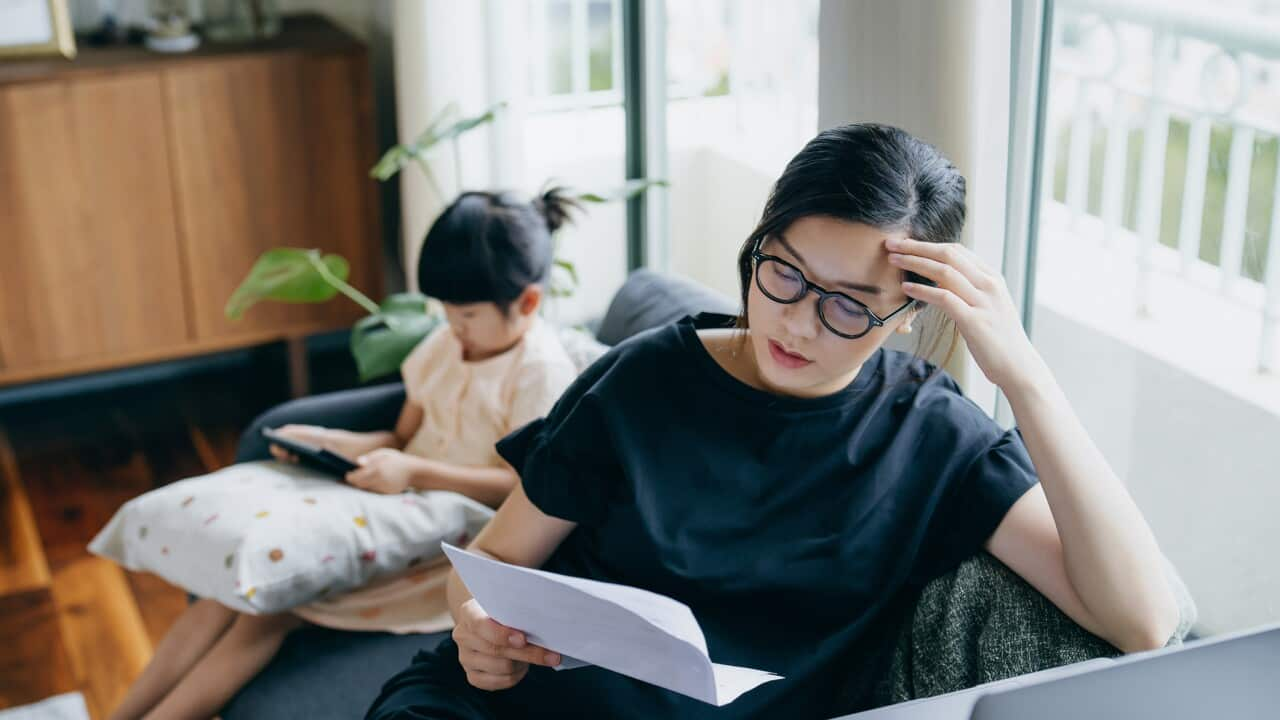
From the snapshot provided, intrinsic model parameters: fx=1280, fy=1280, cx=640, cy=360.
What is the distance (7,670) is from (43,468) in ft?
2.96

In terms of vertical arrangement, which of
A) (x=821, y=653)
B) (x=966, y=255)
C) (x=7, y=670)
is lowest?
(x=7, y=670)

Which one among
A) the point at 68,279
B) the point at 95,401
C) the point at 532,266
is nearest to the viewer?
the point at 532,266

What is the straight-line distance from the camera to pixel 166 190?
3258 mm

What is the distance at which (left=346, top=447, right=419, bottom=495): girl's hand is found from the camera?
6.30 feet

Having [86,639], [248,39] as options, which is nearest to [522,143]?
[248,39]

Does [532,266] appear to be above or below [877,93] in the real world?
below

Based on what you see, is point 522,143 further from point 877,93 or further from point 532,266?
point 877,93

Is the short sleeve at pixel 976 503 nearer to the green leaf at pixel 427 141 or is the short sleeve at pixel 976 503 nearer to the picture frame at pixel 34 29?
the green leaf at pixel 427 141

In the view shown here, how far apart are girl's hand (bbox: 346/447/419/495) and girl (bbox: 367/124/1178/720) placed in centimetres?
47

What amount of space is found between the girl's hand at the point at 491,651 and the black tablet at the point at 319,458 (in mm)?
680

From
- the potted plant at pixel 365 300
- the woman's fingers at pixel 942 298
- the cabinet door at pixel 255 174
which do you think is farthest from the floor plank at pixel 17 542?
the woman's fingers at pixel 942 298

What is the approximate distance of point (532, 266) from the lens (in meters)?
2.02

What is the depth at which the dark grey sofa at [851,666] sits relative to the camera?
1279 mm

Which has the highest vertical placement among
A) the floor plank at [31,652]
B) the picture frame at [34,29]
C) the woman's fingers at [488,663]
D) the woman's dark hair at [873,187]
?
the picture frame at [34,29]
